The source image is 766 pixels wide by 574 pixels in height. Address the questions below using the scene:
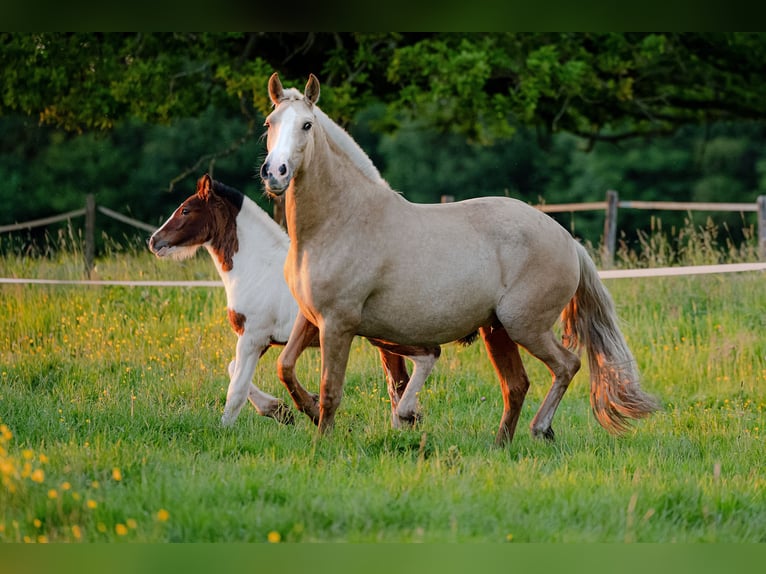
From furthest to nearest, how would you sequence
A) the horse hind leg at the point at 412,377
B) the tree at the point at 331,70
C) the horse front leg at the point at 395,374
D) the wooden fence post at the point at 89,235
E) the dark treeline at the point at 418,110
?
the wooden fence post at the point at 89,235 → the dark treeline at the point at 418,110 → the tree at the point at 331,70 → the horse front leg at the point at 395,374 → the horse hind leg at the point at 412,377

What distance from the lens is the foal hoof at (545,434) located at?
6.36 metres

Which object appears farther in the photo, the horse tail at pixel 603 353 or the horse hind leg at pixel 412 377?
the horse hind leg at pixel 412 377

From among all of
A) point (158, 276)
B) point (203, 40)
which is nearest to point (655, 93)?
point (203, 40)

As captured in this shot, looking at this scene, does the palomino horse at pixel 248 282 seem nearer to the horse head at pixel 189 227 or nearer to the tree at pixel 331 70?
the horse head at pixel 189 227

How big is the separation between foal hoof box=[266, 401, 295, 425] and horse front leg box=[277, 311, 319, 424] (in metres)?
0.48

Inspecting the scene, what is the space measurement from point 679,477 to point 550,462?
76 centimetres

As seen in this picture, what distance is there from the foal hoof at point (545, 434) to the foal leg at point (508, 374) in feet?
0.49

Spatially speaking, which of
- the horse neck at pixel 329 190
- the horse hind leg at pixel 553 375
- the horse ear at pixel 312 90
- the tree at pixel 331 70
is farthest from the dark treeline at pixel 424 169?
the horse ear at pixel 312 90

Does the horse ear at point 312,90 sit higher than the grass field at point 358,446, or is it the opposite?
the horse ear at point 312,90

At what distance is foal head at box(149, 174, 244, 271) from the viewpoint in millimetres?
7098

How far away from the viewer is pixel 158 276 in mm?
12719

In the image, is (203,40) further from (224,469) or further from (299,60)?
(224,469)

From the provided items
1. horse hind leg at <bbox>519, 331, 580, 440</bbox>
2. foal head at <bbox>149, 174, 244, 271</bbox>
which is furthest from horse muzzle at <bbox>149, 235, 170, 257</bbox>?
horse hind leg at <bbox>519, 331, 580, 440</bbox>

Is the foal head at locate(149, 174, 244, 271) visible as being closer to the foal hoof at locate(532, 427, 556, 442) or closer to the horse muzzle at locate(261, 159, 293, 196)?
the horse muzzle at locate(261, 159, 293, 196)
